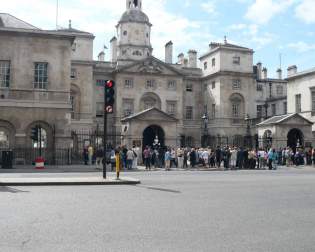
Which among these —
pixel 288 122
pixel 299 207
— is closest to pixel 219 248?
pixel 299 207

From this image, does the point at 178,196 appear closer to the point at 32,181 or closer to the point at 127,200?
the point at 127,200

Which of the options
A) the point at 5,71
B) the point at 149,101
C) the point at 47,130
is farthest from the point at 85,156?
the point at 149,101

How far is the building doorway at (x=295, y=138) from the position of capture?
42.6 meters

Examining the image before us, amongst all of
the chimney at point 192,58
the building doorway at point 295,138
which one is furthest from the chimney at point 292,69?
the building doorway at point 295,138

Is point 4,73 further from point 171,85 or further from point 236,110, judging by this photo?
point 236,110

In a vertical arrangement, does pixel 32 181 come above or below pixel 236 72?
below

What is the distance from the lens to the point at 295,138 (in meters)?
43.5

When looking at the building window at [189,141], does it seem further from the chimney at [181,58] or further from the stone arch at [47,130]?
the stone arch at [47,130]

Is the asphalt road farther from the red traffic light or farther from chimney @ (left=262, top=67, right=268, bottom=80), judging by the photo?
chimney @ (left=262, top=67, right=268, bottom=80)

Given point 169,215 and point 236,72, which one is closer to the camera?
point 169,215

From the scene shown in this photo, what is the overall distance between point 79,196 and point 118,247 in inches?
254

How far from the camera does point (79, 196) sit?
42.5 ft

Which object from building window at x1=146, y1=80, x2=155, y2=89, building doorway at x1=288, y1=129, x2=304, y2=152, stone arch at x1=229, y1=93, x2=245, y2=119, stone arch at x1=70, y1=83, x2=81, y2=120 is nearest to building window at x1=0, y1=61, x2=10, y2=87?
stone arch at x1=70, y1=83, x2=81, y2=120

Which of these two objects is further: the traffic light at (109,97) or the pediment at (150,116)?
the pediment at (150,116)
